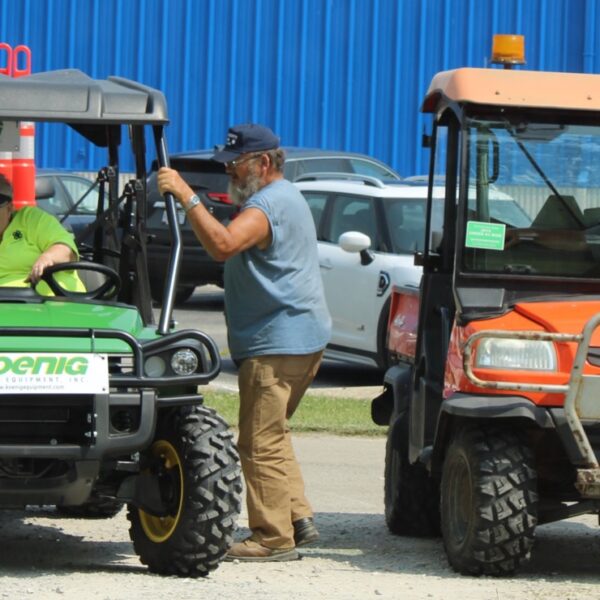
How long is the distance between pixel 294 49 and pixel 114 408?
19.7 m

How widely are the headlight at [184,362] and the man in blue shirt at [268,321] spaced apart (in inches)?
22.9

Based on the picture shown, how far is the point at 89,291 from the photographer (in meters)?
6.88

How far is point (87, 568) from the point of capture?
6.42 metres

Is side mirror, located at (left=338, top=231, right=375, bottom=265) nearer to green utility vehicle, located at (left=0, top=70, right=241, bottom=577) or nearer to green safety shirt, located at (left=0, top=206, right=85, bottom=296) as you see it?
green safety shirt, located at (left=0, top=206, right=85, bottom=296)

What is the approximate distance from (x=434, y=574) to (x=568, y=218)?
5.16 ft

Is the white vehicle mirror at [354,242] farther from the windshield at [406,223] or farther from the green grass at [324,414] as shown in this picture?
the green grass at [324,414]

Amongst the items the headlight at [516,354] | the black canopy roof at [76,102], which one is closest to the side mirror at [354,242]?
the black canopy roof at [76,102]

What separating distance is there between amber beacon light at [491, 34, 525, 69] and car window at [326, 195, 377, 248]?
5.87 metres

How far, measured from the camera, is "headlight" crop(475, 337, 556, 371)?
6.09 meters

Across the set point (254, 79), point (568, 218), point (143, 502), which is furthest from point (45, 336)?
point (254, 79)

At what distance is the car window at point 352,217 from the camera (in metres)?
13.0

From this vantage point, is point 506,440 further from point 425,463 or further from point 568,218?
point 568,218

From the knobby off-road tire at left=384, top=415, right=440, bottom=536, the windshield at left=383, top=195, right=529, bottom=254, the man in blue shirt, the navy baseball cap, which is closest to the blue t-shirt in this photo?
the man in blue shirt

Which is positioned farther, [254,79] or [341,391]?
[254,79]
